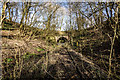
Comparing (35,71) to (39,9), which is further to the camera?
(39,9)

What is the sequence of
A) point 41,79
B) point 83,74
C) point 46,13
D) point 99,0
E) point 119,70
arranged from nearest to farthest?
1. point 41,79
2. point 83,74
3. point 119,70
4. point 99,0
5. point 46,13

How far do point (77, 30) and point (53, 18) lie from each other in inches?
133

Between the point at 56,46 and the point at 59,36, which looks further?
the point at 59,36

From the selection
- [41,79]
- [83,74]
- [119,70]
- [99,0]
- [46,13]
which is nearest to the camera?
[41,79]

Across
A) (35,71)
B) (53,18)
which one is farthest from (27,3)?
(35,71)

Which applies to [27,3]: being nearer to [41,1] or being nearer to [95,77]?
[41,1]

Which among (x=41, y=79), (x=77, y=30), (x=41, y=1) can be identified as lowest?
(x=41, y=79)

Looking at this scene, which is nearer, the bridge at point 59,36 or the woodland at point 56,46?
the woodland at point 56,46

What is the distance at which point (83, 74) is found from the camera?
6.93ft

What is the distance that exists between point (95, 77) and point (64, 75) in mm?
712

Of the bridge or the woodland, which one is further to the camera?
the bridge

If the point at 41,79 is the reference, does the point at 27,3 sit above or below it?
above

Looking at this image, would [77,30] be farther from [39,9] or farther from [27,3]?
[27,3]

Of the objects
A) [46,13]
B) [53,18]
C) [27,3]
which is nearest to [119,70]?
[53,18]
